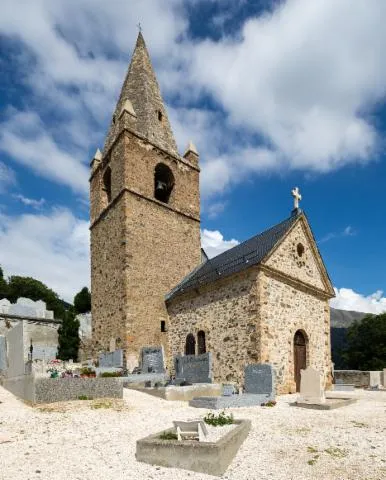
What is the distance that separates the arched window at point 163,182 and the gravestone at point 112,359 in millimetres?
9518

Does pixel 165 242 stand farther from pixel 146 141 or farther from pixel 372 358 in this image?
pixel 372 358

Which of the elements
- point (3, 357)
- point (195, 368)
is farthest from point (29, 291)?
point (195, 368)

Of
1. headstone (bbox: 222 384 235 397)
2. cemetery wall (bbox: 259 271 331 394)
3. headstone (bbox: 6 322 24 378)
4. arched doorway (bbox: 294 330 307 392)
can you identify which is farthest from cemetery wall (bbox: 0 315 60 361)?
headstone (bbox: 222 384 235 397)

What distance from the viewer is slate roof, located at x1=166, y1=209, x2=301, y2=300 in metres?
16.7

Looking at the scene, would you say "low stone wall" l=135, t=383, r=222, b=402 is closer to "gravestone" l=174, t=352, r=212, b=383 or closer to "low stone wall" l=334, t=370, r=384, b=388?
"gravestone" l=174, t=352, r=212, b=383

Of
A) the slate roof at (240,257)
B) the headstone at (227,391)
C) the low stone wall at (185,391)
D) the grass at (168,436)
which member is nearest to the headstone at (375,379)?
the slate roof at (240,257)

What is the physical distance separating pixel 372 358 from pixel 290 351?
964 inches

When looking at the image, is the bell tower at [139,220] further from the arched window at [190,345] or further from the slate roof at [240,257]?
the arched window at [190,345]

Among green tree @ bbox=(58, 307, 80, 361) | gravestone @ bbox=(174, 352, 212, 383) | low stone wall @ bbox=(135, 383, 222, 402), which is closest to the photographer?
low stone wall @ bbox=(135, 383, 222, 402)

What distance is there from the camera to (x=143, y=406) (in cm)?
1058

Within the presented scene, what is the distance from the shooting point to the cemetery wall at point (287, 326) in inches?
605

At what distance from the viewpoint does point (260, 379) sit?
12680mm

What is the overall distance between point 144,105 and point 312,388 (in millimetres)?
19129

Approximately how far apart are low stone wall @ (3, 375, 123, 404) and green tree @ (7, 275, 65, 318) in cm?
4425
